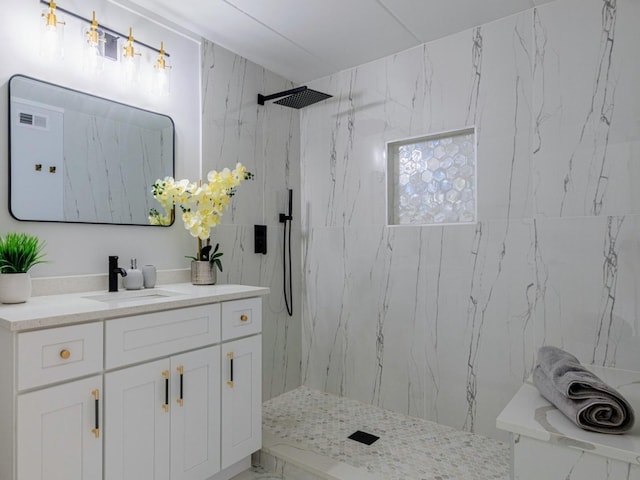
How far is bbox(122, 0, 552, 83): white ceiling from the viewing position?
7.07 feet

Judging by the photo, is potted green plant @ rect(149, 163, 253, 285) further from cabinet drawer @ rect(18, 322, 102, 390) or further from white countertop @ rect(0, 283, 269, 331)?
cabinet drawer @ rect(18, 322, 102, 390)

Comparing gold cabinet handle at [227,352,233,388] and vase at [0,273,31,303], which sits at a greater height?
vase at [0,273,31,303]

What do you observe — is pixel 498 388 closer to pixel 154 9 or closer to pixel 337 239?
pixel 337 239

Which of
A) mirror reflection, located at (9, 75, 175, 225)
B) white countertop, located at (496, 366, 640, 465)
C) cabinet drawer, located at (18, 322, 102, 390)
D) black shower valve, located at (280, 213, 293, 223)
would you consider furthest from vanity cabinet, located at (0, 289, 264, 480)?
white countertop, located at (496, 366, 640, 465)

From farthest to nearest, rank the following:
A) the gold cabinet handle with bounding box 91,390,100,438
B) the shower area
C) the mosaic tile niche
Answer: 1. the mosaic tile niche
2. the shower area
3. the gold cabinet handle with bounding box 91,390,100,438

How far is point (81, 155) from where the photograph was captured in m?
1.94

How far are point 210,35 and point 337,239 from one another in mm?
1599

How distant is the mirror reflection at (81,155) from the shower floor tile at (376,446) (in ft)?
4.97

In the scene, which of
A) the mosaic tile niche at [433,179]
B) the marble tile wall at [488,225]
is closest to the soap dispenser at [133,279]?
Result: the marble tile wall at [488,225]

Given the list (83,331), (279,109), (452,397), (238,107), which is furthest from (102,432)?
(279,109)

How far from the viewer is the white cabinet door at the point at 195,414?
1704mm

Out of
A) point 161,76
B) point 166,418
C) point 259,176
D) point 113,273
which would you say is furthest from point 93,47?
point 166,418

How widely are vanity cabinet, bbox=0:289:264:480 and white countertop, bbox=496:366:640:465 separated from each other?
120cm

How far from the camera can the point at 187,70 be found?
245cm
